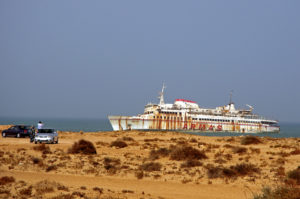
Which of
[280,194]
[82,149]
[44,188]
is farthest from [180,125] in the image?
[280,194]

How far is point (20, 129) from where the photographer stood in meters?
42.6

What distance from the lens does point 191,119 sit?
96625 mm

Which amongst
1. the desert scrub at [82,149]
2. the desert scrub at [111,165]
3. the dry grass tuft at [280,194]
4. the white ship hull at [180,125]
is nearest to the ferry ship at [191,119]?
the white ship hull at [180,125]

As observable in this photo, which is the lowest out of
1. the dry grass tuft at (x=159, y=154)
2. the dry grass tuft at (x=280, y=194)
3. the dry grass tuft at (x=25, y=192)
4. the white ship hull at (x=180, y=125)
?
the dry grass tuft at (x=25, y=192)

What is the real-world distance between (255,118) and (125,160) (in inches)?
3500

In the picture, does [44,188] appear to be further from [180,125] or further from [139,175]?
[180,125]

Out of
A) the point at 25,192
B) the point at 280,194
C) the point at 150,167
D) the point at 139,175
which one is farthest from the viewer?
the point at 150,167

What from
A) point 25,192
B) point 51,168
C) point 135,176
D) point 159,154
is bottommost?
point 25,192

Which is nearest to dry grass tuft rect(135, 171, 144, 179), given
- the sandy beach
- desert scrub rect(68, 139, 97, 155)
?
the sandy beach

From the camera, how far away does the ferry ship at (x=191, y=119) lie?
91.4 metres

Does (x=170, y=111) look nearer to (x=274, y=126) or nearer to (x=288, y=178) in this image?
(x=274, y=126)

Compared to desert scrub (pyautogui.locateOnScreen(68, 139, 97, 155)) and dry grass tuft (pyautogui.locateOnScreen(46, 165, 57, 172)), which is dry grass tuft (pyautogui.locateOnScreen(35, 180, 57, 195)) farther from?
desert scrub (pyautogui.locateOnScreen(68, 139, 97, 155))

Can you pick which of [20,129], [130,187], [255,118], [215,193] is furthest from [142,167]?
[255,118]

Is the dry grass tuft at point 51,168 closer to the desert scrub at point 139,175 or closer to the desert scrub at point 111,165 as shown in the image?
the desert scrub at point 111,165
